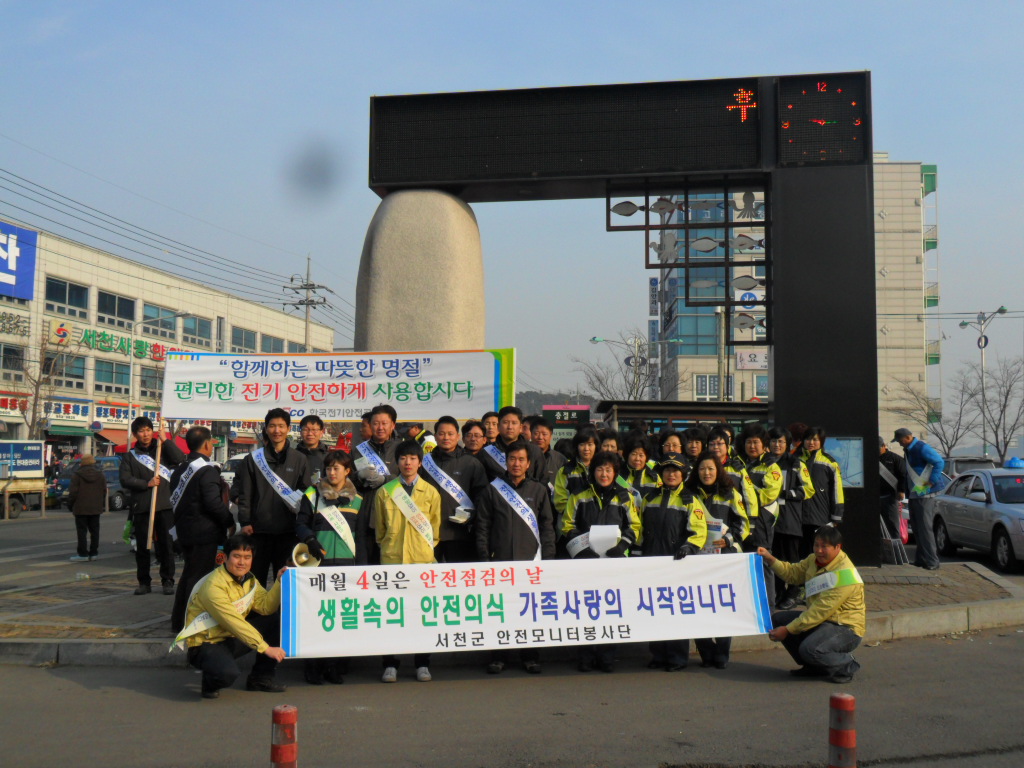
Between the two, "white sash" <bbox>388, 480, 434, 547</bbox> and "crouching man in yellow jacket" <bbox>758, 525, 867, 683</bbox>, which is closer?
"crouching man in yellow jacket" <bbox>758, 525, 867, 683</bbox>

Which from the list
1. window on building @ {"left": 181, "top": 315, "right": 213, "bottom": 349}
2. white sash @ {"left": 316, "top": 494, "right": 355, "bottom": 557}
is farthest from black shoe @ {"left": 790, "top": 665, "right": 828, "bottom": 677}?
window on building @ {"left": 181, "top": 315, "right": 213, "bottom": 349}

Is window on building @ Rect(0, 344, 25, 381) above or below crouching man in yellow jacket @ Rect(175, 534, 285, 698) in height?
above

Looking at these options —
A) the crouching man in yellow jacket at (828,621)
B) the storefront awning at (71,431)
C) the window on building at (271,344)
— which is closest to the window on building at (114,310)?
the storefront awning at (71,431)

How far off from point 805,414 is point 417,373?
4.69 m

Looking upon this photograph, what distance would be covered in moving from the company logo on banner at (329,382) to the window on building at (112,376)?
41360 millimetres

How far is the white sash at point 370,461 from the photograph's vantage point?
25.4 feet

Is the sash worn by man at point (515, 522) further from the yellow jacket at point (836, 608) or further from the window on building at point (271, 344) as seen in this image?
the window on building at point (271, 344)

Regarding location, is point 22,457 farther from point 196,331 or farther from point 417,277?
point 196,331

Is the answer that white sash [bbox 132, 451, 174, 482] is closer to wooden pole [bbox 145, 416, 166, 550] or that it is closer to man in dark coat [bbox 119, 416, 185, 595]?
man in dark coat [bbox 119, 416, 185, 595]

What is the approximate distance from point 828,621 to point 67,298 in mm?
46068

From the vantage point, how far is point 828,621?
23.0 feet

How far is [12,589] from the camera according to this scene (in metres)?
10.7

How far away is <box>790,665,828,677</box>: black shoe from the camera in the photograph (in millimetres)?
6992

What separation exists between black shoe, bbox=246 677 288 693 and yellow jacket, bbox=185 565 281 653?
0.27 m
